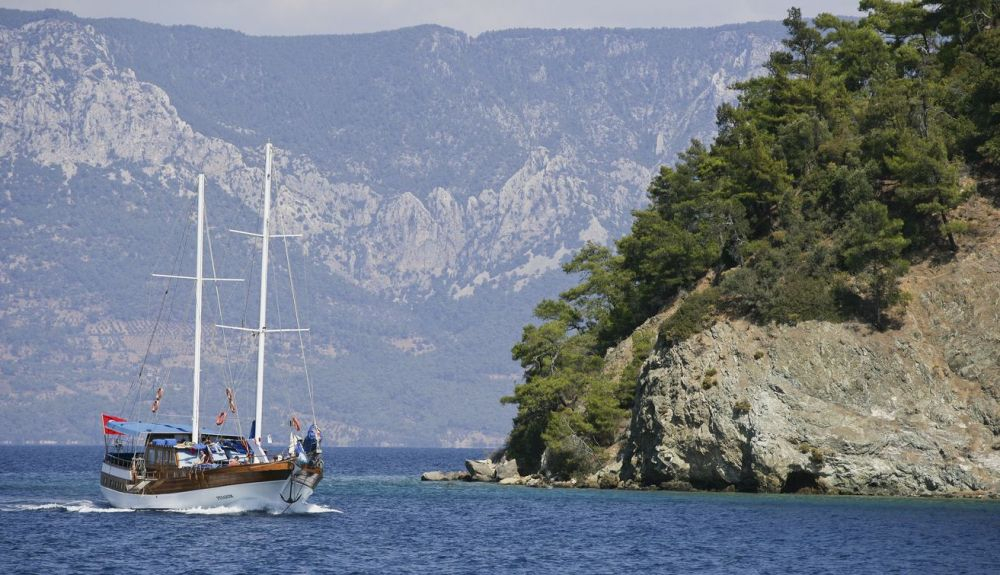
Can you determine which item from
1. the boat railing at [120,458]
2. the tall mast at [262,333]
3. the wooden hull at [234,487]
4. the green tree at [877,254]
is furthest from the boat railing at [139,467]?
the green tree at [877,254]

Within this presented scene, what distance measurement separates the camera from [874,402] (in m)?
89.8

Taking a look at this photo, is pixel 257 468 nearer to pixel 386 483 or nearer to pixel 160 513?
pixel 160 513

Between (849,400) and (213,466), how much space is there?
4025 cm

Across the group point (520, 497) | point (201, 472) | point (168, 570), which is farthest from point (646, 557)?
point (520, 497)

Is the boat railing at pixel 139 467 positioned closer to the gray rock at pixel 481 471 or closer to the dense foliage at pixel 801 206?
the dense foliage at pixel 801 206

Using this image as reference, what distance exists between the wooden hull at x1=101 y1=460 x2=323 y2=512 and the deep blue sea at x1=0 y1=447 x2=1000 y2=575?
823 mm

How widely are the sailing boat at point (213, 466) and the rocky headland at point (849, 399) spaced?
1076 inches

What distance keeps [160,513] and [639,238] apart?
58.9 meters

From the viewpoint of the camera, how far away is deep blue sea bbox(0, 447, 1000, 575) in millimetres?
59531

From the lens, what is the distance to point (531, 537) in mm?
70625

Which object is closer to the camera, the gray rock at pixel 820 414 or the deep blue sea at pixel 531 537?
the deep blue sea at pixel 531 537

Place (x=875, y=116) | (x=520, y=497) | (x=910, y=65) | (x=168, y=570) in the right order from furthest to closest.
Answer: (x=910, y=65), (x=875, y=116), (x=520, y=497), (x=168, y=570)

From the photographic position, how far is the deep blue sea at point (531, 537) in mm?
59531

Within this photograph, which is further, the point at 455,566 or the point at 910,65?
the point at 910,65
